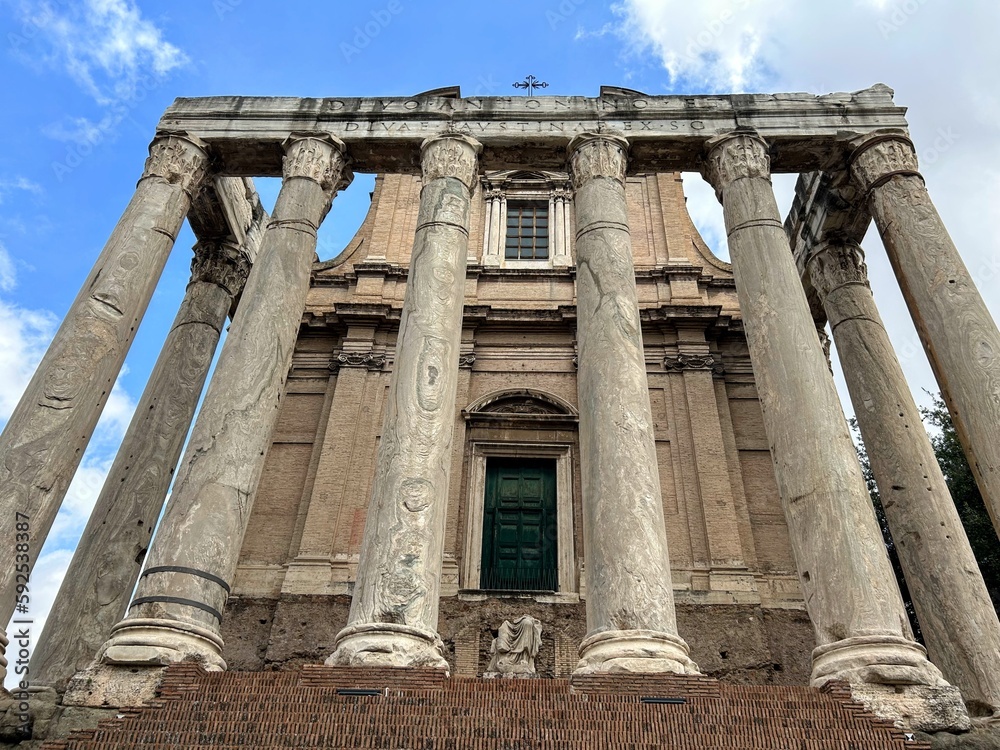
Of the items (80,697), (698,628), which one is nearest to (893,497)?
(698,628)

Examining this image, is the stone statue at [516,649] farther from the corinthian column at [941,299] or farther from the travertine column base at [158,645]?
the corinthian column at [941,299]

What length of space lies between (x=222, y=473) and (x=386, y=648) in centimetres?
354

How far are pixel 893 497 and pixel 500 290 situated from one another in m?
10.6

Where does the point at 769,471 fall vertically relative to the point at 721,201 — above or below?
below

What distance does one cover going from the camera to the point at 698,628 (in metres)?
14.3

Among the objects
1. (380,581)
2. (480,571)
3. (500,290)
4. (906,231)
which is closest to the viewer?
(380,581)

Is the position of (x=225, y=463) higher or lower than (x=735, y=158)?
lower

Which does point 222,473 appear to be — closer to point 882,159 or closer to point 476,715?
point 476,715

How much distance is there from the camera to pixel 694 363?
18.0 m

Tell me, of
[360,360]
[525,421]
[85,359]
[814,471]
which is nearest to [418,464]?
[814,471]

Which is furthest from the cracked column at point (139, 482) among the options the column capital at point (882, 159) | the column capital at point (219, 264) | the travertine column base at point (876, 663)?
the column capital at point (882, 159)

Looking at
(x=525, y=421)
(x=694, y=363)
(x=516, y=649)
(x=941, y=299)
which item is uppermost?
(x=694, y=363)

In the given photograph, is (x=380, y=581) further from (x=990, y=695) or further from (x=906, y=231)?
(x=906, y=231)

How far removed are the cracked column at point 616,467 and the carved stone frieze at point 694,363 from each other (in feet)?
19.0
